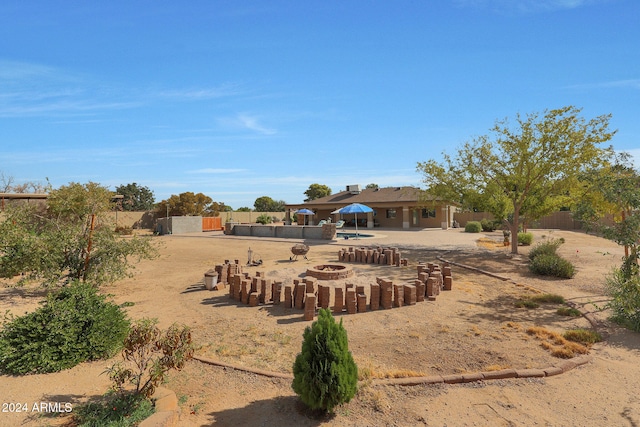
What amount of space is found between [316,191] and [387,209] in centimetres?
3559

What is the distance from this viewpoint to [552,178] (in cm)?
1697

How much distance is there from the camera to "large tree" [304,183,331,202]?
248 ft

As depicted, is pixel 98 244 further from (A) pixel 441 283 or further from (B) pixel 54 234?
(A) pixel 441 283

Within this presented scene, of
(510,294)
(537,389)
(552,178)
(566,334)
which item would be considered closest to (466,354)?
(537,389)

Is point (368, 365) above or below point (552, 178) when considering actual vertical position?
below

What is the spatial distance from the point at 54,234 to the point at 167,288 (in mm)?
3652

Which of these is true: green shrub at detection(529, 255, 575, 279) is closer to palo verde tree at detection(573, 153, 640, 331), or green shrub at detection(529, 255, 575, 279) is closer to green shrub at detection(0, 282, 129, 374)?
palo verde tree at detection(573, 153, 640, 331)

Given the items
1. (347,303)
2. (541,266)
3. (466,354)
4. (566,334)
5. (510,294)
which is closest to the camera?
(466,354)

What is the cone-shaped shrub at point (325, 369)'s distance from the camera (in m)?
4.36

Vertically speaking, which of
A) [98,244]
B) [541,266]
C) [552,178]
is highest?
[552,178]

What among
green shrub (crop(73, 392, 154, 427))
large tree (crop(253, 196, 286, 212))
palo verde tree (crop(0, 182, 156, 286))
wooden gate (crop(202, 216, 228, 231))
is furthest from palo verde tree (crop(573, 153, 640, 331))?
large tree (crop(253, 196, 286, 212))

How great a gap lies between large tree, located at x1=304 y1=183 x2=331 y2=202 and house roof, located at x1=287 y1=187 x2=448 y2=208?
1100 inches

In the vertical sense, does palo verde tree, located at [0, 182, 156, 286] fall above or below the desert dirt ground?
above

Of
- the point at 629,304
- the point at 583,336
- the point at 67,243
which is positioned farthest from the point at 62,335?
the point at 629,304
